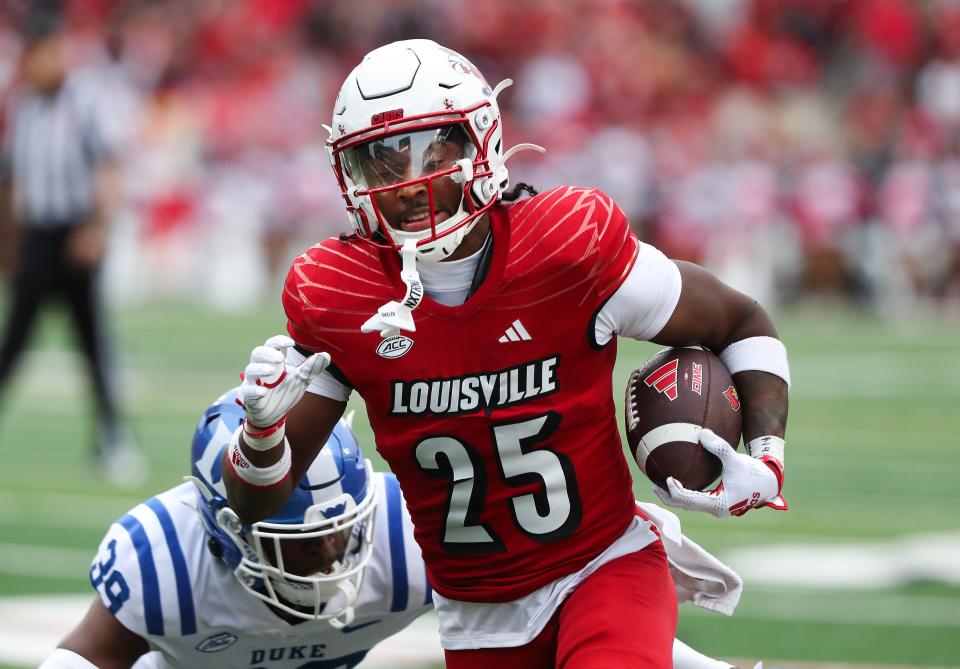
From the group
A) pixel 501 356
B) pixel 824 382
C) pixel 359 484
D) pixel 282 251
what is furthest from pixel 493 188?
pixel 282 251

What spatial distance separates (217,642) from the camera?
3496 millimetres

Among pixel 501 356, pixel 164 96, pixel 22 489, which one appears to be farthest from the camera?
pixel 164 96

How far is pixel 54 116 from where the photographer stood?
25.5 feet

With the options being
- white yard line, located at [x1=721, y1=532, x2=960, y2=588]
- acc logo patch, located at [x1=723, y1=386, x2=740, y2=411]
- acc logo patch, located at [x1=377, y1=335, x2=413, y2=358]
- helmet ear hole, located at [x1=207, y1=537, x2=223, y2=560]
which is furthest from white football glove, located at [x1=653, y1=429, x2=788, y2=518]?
white yard line, located at [x1=721, y1=532, x2=960, y2=588]

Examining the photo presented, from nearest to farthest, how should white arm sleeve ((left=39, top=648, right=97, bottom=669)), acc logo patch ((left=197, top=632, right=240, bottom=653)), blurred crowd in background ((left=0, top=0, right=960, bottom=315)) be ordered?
white arm sleeve ((left=39, top=648, right=97, bottom=669))
acc logo patch ((left=197, top=632, right=240, bottom=653))
blurred crowd in background ((left=0, top=0, right=960, bottom=315))

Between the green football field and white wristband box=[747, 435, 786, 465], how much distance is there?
65.6 inches

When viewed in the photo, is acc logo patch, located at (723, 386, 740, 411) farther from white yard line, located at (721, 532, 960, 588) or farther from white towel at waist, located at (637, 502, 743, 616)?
white yard line, located at (721, 532, 960, 588)

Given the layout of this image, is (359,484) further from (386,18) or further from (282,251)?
(386,18)

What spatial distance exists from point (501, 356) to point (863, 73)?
15.2 metres

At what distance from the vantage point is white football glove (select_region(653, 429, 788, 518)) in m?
2.96

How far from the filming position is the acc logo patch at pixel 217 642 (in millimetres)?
3484

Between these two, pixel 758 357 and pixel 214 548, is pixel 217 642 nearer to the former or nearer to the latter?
pixel 214 548

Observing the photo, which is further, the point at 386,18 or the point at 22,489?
the point at 386,18

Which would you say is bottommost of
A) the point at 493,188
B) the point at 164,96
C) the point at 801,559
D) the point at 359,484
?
the point at 801,559
